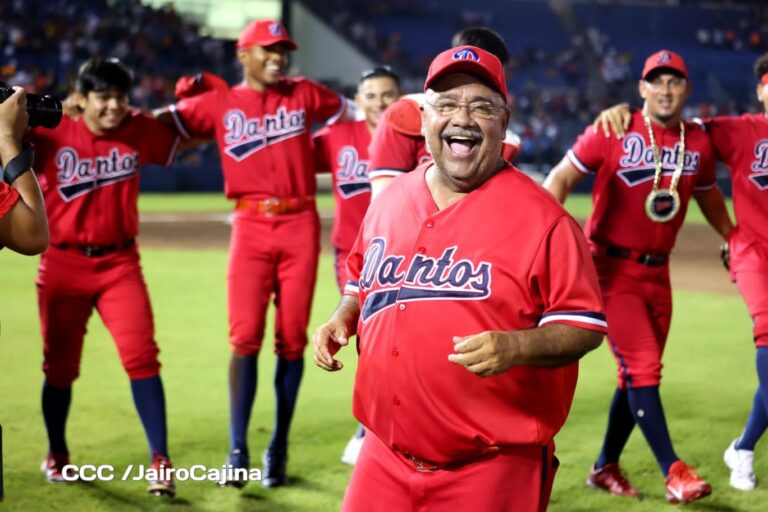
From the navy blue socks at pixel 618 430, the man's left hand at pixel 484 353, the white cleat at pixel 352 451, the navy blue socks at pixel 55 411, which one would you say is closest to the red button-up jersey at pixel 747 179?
the navy blue socks at pixel 618 430

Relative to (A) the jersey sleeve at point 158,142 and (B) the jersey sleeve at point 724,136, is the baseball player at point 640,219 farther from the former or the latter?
(A) the jersey sleeve at point 158,142

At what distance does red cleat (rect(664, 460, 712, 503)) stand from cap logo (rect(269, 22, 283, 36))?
3241 mm

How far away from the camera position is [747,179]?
227 inches

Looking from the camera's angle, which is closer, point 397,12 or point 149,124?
point 149,124

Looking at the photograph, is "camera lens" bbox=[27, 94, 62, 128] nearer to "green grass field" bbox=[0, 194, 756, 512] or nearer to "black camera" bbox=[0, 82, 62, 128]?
"black camera" bbox=[0, 82, 62, 128]

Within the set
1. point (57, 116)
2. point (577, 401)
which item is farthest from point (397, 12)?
point (57, 116)

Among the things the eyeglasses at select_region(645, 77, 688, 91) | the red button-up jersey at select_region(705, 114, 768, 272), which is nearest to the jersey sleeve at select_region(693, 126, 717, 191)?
the red button-up jersey at select_region(705, 114, 768, 272)

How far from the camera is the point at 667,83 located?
555 cm

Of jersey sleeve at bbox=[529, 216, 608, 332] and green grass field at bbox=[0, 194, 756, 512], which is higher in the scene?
jersey sleeve at bbox=[529, 216, 608, 332]

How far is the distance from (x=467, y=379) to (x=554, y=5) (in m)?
40.2

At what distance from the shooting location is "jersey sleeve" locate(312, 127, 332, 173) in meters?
6.90

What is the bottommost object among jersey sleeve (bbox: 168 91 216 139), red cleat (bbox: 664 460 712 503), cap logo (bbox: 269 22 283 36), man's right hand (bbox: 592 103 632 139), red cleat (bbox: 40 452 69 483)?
red cleat (bbox: 40 452 69 483)

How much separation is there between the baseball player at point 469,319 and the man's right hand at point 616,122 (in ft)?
8.76

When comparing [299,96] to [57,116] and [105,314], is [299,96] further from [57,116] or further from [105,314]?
[57,116]
